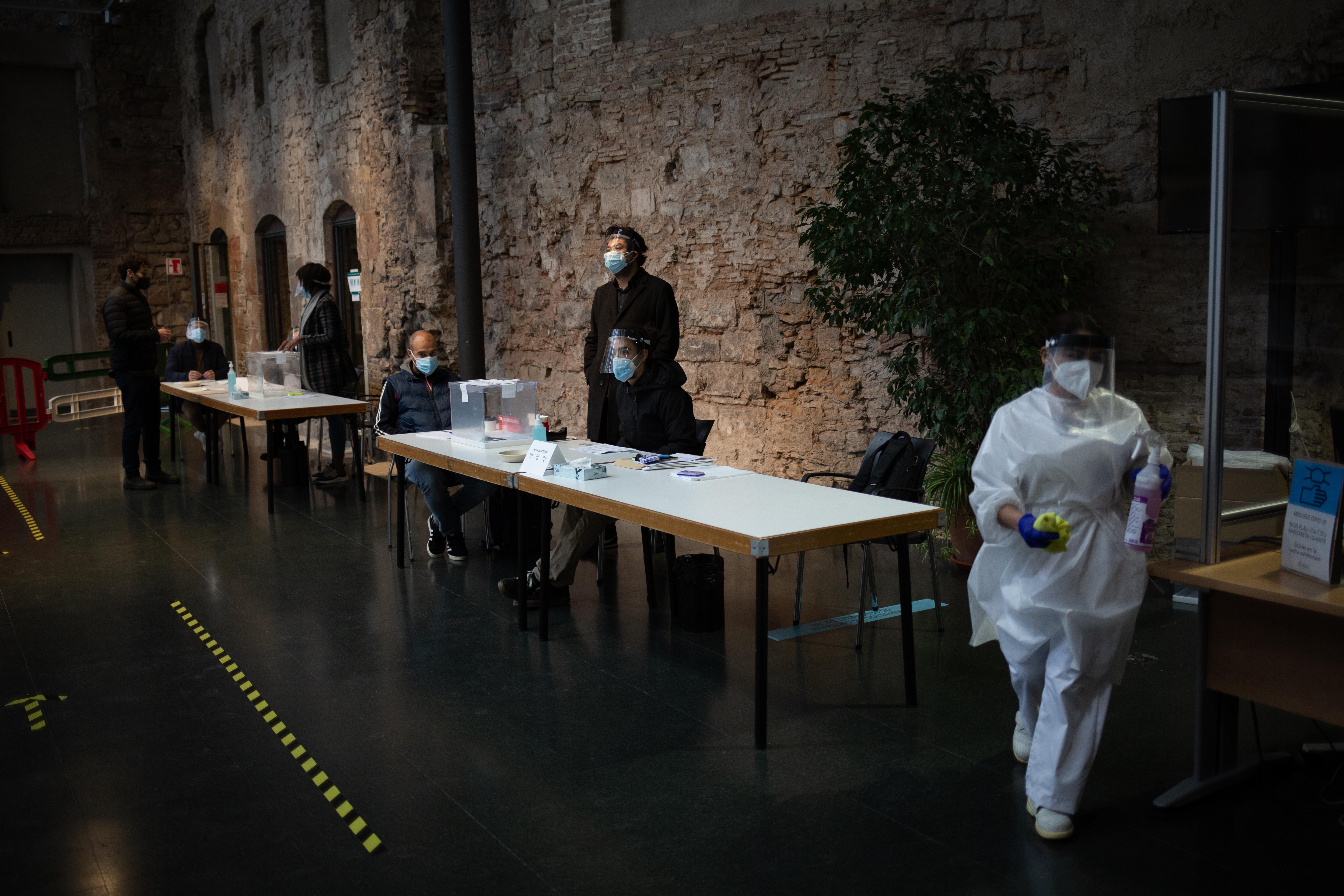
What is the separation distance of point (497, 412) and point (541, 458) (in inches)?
41.3

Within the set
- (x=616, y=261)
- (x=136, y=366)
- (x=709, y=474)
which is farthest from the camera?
(x=136, y=366)

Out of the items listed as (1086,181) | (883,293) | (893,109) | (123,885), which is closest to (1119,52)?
(1086,181)

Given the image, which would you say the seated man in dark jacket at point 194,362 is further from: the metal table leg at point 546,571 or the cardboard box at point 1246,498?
the cardboard box at point 1246,498

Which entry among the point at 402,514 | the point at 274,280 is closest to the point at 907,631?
the point at 402,514

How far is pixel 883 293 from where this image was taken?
18.9ft

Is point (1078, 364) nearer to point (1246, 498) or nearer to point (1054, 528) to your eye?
point (1054, 528)

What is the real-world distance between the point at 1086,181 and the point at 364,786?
430 centimetres

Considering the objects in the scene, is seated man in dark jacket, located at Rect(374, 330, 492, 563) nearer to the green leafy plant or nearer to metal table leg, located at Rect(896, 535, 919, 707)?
the green leafy plant

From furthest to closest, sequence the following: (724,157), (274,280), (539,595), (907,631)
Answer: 1. (274,280)
2. (724,157)
3. (539,595)
4. (907,631)

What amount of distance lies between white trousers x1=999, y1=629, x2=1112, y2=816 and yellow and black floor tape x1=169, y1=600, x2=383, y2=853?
1814 mm

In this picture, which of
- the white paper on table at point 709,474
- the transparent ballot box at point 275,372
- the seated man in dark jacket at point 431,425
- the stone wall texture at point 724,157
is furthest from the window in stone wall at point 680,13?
the transparent ballot box at point 275,372

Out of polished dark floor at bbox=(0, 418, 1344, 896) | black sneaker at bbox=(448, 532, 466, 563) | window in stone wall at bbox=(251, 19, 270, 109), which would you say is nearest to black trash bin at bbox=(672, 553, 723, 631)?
polished dark floor at bbox=(0, 418, 1344, 896)

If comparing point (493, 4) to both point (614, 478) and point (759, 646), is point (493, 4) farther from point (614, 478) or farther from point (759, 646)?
point (759, 646)

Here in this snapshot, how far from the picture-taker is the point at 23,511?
7.90 metres
